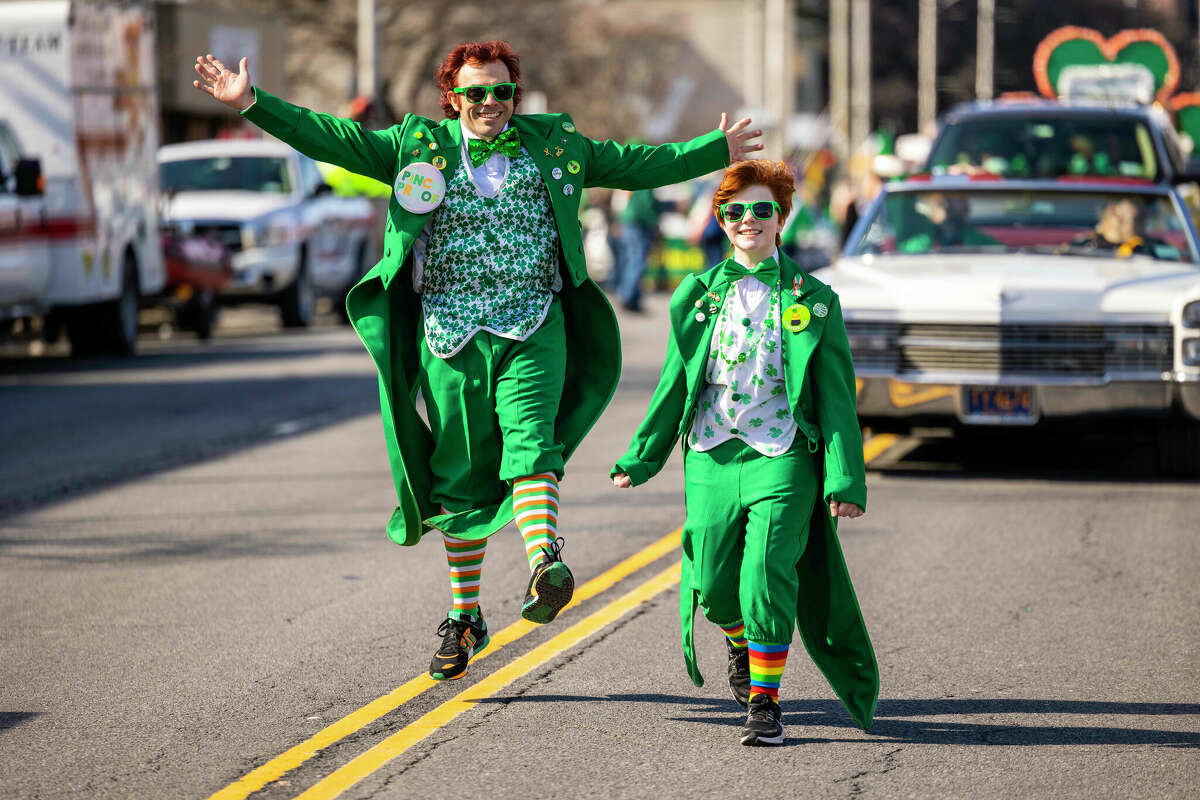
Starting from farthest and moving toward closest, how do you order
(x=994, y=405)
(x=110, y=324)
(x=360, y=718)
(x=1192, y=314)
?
(x=110, y=324) → (x=994, y=405) → (x=1192, y=314) → (x=360, y=718)

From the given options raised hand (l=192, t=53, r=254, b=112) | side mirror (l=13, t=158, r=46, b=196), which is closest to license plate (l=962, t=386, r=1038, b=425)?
raised hand (l=192, t=53, r=254, b=112)

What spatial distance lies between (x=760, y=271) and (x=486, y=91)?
99 centimetres

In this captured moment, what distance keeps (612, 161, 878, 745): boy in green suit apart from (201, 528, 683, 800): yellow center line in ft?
3.08

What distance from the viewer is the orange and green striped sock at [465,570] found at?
586cm

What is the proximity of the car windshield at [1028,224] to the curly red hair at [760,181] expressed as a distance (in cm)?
606

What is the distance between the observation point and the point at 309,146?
5.66m

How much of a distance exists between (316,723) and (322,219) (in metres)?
16.9

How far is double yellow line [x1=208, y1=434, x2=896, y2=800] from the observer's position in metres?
4.95

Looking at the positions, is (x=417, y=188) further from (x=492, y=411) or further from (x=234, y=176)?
(x=234, y=176)

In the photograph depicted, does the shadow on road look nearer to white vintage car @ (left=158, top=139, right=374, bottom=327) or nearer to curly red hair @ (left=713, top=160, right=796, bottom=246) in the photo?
curly red hair @ (left=713, top=160, right=796, bottom=246)

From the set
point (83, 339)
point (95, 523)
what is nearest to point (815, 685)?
point (95, 523)

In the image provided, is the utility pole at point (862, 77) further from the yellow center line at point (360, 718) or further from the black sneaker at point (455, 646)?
the black sneaker at point (455, 646)

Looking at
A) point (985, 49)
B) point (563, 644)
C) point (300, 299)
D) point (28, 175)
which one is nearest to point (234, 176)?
point (300, 299)

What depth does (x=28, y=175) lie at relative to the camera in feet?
51.1
